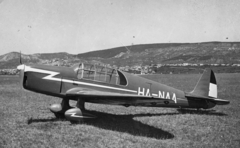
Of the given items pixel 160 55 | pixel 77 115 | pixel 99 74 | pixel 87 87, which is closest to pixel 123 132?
pixel 77 115

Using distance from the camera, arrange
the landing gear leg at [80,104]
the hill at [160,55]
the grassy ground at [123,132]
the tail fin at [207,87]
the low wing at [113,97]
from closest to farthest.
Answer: the grassy ground at [123,132], the low wing at [113,97], the landing gear leg at [80,104], the tail fin at [207,87], the hill at [160,55]

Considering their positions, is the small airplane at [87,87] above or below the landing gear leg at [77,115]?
above

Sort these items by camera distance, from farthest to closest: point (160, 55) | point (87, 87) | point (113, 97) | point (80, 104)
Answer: point (160, 55) < point (87, 87) < point (80, 104) < point (113, 97)

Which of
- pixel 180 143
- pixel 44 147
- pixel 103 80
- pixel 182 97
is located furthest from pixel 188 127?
pixel 44 147

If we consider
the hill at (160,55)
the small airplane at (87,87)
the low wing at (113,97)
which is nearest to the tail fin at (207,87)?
the small airplane at (87,87)

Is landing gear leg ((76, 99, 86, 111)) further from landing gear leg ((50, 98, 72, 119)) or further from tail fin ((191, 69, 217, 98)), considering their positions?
tail fin ((191, 69, 217, 98))

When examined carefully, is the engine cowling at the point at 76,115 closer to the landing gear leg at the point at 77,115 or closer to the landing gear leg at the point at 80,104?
the landing gear leg at the point at 77,115

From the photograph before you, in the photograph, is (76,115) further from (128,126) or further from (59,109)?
(128,126)

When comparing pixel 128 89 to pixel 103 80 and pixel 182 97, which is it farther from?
pixel 182 97
